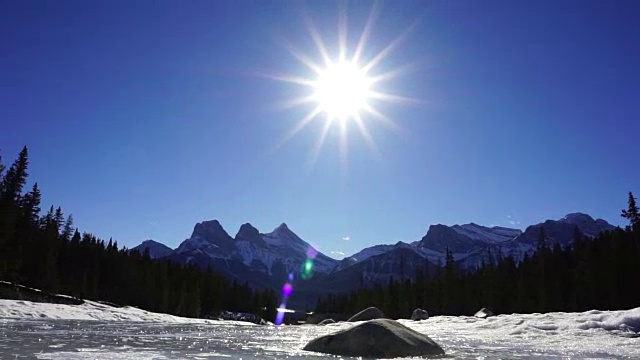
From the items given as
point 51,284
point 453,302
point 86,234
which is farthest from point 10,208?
point 453,302

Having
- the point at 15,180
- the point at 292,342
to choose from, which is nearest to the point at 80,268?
the point at 15,180

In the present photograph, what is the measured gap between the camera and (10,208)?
186 ft

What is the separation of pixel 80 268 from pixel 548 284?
265ft

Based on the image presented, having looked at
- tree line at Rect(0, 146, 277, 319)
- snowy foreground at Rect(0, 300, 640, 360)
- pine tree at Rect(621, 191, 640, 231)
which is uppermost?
pine tree at Rect(621, 191, 640, 231)

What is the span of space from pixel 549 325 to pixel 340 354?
42.2 feet

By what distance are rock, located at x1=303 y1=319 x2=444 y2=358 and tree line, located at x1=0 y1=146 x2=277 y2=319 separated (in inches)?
2096

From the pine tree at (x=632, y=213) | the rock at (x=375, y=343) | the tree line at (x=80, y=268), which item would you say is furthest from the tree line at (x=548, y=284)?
the rock at (x=375, y=343)

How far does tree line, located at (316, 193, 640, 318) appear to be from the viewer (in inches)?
2457

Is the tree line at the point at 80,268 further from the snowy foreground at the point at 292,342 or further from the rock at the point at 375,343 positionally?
the rock at the point at 375,343

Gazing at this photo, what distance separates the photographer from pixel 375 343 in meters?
12.6

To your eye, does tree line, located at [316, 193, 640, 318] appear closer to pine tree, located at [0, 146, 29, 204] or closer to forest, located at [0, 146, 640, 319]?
forest, located at [0, 146, 640, 319]

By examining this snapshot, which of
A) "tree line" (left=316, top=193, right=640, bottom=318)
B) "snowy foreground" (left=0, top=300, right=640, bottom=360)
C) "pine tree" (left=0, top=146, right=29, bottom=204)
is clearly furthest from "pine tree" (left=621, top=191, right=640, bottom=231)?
"pine tree" (left=0, top=146, right=29, bottom=204)

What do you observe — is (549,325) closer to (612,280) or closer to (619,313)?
(619,313)

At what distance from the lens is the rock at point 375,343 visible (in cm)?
1253
